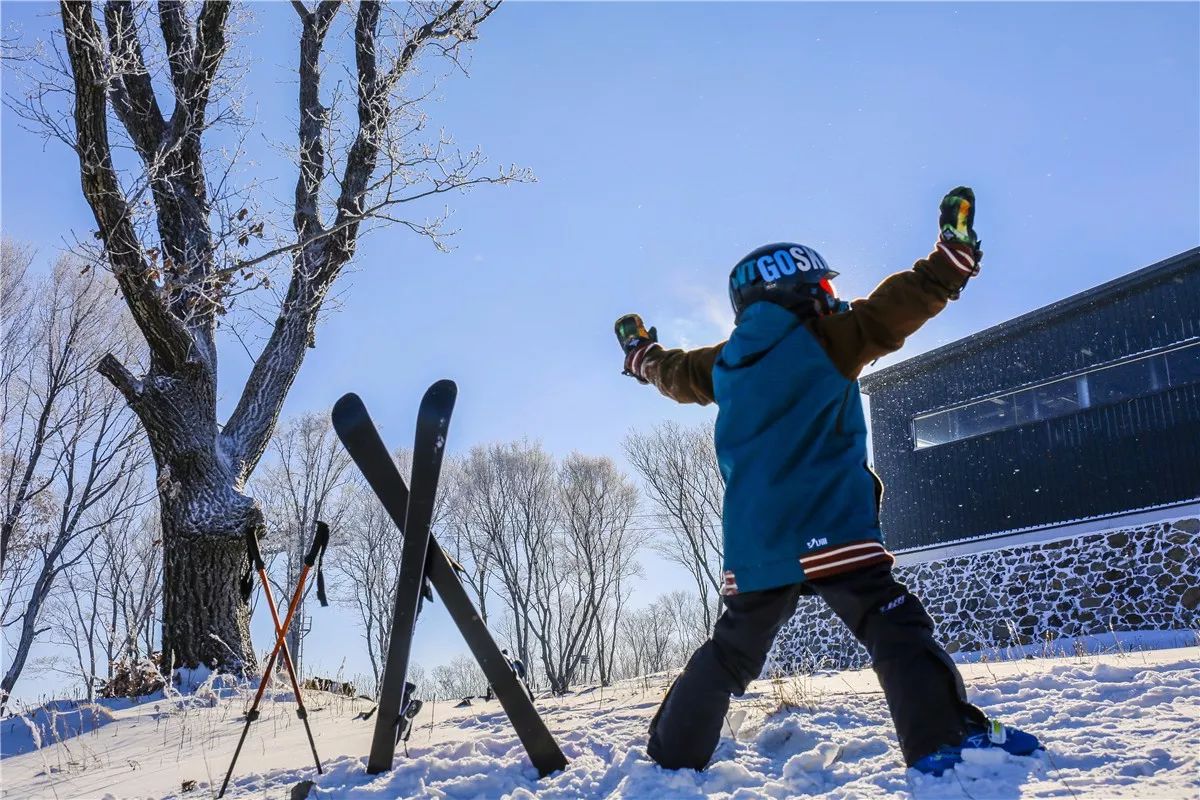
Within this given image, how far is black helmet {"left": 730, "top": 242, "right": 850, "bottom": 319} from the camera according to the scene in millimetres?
2654

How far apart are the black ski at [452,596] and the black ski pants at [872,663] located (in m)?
0.38

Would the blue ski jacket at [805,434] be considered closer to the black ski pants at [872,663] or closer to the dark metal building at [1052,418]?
the black ski pants at [872,663]

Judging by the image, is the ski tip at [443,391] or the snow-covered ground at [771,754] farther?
the ski tip at [443,391]

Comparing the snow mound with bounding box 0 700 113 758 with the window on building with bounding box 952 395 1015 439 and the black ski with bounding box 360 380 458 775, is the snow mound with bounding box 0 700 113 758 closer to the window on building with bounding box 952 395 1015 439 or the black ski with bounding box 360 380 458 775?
the black ski with bounding box 360 380 458 775

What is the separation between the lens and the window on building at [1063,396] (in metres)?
10.9

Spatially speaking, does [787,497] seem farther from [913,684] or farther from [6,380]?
[6,380]

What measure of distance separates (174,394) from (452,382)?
4.78 metres

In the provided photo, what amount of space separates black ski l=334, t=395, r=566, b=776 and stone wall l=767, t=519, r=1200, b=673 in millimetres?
7257

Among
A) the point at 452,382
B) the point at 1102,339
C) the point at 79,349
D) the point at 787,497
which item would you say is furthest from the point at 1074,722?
the point at 79,349

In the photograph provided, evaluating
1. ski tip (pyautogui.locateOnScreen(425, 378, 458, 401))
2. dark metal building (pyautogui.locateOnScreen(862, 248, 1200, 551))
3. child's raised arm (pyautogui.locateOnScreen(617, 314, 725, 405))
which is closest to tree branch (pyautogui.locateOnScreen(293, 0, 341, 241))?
child's raised arm (pyautogui.locateOnScreen(617, 314, 725, 405))

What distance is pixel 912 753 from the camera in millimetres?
2041

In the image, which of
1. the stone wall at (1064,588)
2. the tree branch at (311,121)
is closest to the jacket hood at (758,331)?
the tree branch at (311,121)

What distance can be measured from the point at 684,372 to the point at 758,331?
1.65 feet

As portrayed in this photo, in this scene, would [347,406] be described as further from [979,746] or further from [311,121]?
[311,121]
